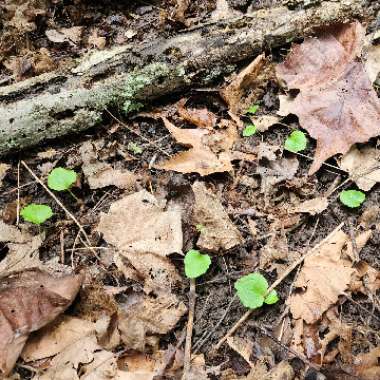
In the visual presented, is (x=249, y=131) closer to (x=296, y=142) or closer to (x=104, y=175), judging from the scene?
(x=296, y=142)

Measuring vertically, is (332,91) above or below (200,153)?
above

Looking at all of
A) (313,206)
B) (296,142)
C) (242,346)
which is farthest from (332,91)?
(242,346)

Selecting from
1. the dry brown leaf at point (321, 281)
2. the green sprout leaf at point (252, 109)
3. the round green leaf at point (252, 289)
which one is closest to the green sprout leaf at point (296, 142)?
the green sprout leaf at point (252, 109)

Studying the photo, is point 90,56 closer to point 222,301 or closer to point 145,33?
point 145,33

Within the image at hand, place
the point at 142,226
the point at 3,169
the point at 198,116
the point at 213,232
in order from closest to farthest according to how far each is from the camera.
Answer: the point at 213,232, the point at 142,226, the point at 3,169, the point at 198,116

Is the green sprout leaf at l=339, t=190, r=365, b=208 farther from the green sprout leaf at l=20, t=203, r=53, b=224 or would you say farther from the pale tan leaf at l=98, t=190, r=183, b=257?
the green sprout leaf at l=20, t=203, r=53, b=224

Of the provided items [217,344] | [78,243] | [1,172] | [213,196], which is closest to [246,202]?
[213,196]
